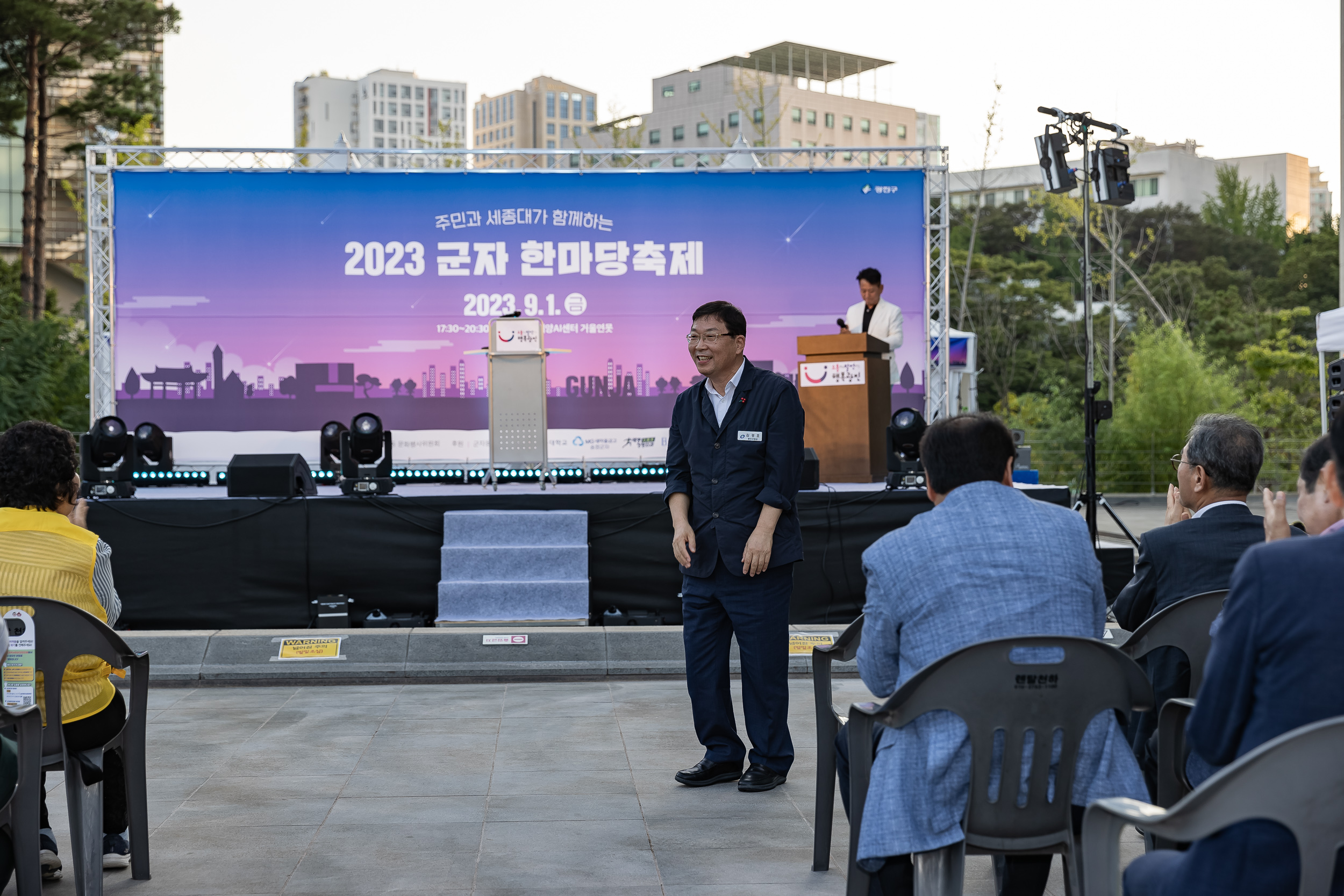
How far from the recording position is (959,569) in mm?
2123

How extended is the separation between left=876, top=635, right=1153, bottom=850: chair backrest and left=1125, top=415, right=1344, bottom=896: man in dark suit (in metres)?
0.48

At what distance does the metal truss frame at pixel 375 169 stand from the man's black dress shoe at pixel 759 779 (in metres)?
5.30

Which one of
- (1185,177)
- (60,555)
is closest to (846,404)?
(60,555)

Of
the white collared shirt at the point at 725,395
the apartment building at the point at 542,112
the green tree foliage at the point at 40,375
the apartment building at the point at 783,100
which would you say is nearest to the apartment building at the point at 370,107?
the apartment building at the point at 542,112

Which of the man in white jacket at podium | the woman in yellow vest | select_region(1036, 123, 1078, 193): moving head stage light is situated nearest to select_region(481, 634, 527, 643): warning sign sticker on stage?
the woman in yellow vest

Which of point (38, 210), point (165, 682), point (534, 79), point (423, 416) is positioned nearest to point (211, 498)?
point (165, 682)

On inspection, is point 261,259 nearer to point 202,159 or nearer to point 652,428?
point 202,159

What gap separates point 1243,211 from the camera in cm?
4797

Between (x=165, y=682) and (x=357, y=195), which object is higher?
(x=357, y=195)

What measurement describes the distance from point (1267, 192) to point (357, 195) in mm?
47646

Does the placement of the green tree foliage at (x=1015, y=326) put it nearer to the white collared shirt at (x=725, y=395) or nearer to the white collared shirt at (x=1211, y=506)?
the white collared shirt at (x=725, y=395)

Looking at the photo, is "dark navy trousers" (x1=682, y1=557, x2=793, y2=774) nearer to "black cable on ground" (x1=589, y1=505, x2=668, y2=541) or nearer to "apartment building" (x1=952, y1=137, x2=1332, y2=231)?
"black cable on ground" (x1=589, y1=505, x2=668, y2=541)

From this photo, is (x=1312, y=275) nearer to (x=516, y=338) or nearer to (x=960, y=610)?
(x=516, y=338)

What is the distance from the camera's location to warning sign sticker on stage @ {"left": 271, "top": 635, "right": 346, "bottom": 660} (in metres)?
5.77
